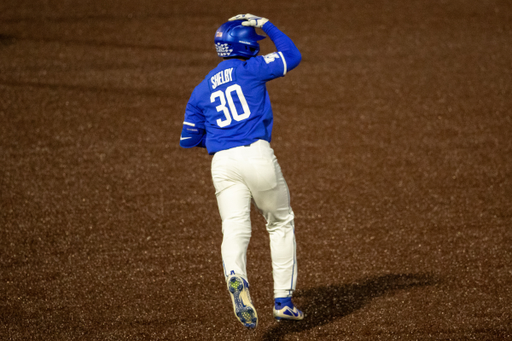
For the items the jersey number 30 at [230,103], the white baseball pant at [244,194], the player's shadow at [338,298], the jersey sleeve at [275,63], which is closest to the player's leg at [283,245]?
the white baseball pant at [244,194]

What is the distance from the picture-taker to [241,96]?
3270 mm

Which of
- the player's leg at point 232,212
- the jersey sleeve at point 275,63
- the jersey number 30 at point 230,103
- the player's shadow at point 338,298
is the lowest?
the player's shadow at point 338,298

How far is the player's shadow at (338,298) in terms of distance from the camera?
12.4 ft

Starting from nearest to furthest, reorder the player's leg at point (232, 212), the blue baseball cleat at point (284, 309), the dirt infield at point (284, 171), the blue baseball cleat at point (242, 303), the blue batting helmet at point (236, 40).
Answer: the blue baseball cleat at point (242, 303) < the player's leg at point (232, 212) < the blue batting helmet at point (236, 40) < the blue baseball cleat at point (284, 309) < the dirt infield at point (284, 171)

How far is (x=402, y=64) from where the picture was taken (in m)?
7.68

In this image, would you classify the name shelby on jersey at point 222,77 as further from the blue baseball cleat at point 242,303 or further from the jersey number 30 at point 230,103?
the blue baseball cleat at point 242,303

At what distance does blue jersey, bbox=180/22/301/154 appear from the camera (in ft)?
10.7

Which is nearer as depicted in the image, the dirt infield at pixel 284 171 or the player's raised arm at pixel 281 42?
the player's raised arm at pixel 281 42

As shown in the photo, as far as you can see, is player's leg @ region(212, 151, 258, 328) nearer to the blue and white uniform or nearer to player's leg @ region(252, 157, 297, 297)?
the blue and white uniform

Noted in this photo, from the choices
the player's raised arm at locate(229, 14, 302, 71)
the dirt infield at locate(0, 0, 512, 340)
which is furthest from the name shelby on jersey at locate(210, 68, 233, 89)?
the dirt infield at locate(0, 0, 512, 340)

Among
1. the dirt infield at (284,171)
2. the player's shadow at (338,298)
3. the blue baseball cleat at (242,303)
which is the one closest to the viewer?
the blue baseball cleat at (242,303)

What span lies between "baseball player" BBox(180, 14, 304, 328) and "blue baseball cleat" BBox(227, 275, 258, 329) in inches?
3.0

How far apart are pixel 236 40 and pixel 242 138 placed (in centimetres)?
63

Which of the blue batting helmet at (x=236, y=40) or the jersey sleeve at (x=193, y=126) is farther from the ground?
the blue batting helmet at (x=236, y=40)
